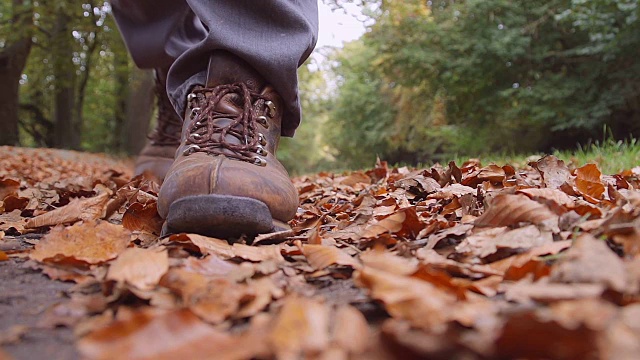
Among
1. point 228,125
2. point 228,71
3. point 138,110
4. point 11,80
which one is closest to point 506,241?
point 228,125

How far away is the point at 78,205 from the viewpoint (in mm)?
1423

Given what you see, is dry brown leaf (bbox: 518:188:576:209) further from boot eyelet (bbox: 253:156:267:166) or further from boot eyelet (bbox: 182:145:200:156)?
boot eyelet (bbox: 182:145:200:156)

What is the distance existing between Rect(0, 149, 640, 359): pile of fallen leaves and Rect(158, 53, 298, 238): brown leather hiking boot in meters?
0.06

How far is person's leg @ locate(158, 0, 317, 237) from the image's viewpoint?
1.06m

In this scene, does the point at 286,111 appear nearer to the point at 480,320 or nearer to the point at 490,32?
the point at 480,320

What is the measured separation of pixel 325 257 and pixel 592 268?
1.38ft

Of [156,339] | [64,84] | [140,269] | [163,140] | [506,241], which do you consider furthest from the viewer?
[64,84]

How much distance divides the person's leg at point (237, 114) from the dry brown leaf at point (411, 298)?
0.47 meters

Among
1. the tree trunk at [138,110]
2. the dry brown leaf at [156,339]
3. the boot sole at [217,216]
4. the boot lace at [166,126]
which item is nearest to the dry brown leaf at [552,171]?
the boot sole at [217,216]

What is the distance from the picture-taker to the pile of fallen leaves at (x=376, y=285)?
0.48 m

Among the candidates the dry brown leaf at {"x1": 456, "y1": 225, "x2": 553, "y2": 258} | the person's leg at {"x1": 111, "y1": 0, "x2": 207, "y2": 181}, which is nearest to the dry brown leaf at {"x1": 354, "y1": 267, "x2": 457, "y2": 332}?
the dry brown leaf at {"x1": 456, "y1": 225, "x2": 553, "y2": 258}

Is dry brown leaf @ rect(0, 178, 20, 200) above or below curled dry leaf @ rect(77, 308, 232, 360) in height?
below

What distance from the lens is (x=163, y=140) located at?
112 inches

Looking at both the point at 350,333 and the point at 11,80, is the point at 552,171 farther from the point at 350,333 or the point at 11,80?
the point at 11,80
